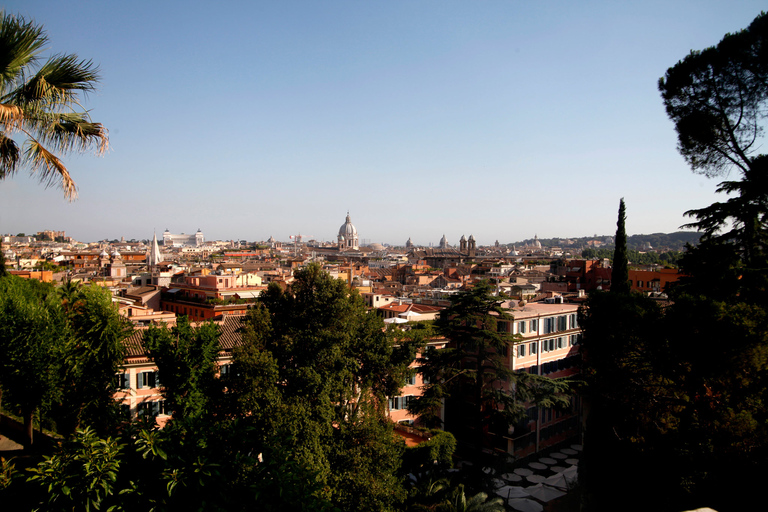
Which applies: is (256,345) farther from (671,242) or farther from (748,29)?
(671,242)

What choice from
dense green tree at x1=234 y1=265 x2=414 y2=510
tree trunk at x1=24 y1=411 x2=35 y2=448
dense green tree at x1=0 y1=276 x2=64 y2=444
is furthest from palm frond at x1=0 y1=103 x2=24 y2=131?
tree trunk at x1=24 y1=411 x2=35 y2=448

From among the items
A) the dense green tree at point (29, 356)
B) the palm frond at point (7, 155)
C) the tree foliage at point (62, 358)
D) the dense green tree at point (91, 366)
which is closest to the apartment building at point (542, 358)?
the dense green tree at point (91, 366)

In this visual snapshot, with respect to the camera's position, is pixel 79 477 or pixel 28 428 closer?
pixel 79 477

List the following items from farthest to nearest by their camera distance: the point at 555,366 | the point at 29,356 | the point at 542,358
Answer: the point at 555,366
the point at 542,358
the point at 29,356

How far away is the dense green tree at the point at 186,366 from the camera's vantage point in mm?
9695

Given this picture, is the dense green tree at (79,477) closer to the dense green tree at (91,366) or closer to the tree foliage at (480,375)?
the dense green tree at (91,366)

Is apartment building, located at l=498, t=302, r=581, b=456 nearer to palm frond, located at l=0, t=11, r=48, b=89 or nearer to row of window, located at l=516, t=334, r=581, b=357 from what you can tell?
row of window, located at l=516, t=334, r=581, b=357

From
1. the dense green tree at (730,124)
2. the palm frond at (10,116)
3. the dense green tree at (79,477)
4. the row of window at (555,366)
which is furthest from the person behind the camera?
the row of window at (555,366)

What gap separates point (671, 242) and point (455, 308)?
542ft

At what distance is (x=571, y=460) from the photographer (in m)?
20.1

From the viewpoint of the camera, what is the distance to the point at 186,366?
32.8 feet

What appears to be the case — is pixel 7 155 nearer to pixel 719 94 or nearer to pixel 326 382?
pixel 326 382

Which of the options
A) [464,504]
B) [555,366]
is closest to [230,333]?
[464,504]

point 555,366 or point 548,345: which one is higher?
point 548,345
